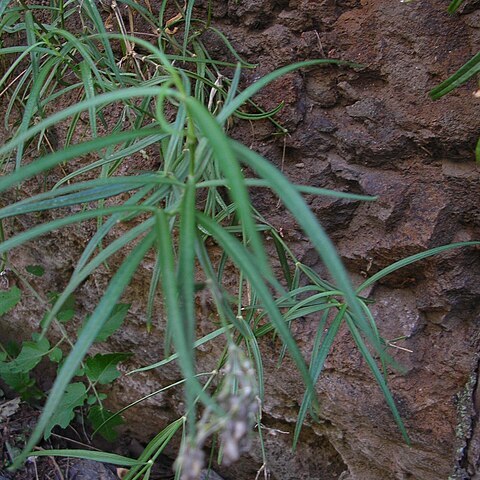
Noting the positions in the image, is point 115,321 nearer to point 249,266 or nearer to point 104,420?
point 104,420

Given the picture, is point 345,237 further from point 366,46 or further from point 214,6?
point 214,6

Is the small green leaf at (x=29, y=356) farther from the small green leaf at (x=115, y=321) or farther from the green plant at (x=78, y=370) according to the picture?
the small green leaf at (x=115, y=321)

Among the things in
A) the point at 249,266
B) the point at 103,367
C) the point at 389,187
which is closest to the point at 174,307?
the point at 249,266

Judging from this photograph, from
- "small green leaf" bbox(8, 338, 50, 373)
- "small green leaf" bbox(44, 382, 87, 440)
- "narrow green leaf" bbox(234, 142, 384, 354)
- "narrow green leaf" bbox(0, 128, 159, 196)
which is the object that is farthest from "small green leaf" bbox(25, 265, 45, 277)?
"narrow green leaf" bbox(234, 142, 384, 354)

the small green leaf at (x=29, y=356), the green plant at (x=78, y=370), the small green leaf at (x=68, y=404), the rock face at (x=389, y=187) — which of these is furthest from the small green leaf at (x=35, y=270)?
the rock face at (x=389, y=187)

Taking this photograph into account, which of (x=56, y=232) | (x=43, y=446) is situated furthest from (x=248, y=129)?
(x=43, y=446)
